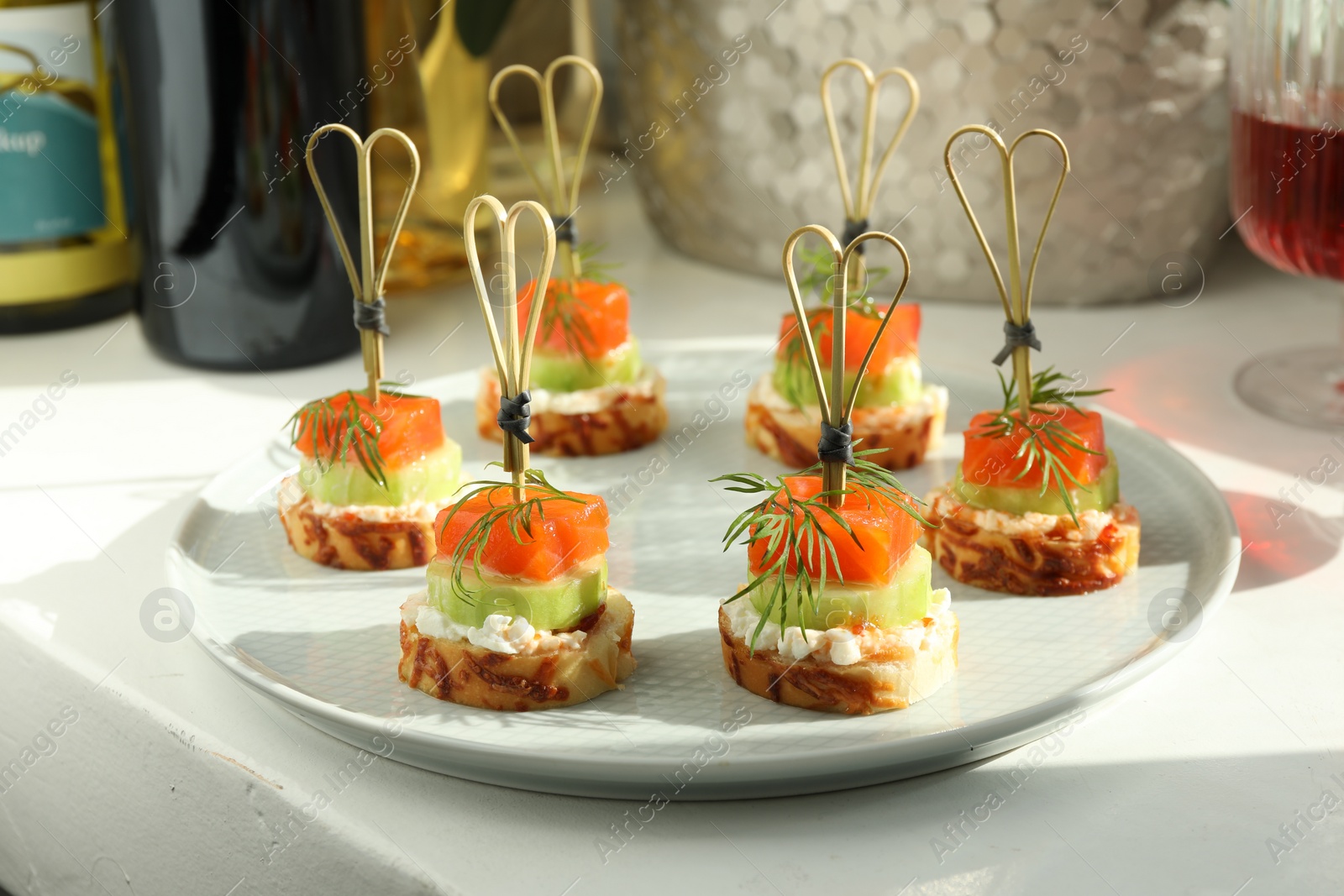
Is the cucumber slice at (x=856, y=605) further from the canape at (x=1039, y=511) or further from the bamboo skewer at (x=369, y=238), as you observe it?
the bamboo skewer at (x=369, y=238)

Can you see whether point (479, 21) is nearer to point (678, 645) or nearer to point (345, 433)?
point (345, 433)

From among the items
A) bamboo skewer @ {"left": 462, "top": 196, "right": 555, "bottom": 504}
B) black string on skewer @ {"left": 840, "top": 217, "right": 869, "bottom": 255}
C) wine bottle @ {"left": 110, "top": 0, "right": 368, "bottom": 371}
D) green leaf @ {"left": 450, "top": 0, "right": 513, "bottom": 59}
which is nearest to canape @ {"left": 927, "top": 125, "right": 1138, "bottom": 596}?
black string on skewer @ {"left": 840, "top": 217, "right": 869, "bottom": 255}

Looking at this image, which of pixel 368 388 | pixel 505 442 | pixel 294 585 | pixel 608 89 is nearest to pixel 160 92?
pixel 368 388

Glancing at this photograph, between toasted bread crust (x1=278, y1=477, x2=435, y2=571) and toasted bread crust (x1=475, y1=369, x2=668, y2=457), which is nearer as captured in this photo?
toasted bread crust (x1=278, y1=477, x2=435, y2=571)

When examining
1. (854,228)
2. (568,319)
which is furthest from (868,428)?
(568,319)

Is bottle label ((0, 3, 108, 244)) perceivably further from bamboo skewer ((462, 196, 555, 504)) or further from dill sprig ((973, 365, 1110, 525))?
dill sprig ((973, 365, 1110, 525))

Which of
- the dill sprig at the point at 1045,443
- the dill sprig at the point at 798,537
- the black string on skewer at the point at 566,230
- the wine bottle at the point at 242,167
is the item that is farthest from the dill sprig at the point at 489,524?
the wine bottle at the point at 242,167

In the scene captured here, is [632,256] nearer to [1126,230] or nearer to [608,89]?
[608,89]
